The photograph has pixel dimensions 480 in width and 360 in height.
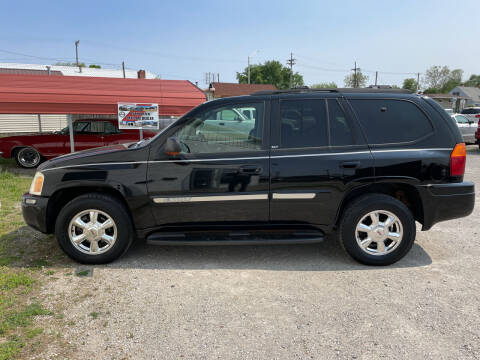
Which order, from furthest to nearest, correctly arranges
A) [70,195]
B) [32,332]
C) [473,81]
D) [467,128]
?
1. [473,81]
2. [467,128]
3. [70,195]
4. [32,332]

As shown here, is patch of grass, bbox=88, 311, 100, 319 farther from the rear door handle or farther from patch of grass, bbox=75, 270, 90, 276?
the rear door handle

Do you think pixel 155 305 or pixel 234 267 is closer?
pixel 155 305

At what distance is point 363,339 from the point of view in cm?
272

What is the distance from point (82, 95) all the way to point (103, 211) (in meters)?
6.75

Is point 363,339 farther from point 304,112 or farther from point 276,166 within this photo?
point 304,112

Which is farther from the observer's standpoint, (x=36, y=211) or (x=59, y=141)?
(x=59, y=141)

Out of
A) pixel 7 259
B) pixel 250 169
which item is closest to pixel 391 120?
pixel 250 169

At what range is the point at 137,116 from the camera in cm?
923

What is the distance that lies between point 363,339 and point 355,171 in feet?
5.59

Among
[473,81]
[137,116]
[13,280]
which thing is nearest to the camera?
[13,280]

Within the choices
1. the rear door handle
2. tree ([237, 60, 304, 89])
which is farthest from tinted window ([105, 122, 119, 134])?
tree ([237, 60, 304, 89])

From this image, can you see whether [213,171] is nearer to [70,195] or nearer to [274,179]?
[274,179]

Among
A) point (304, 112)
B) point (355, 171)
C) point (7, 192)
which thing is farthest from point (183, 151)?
point (7, 192)

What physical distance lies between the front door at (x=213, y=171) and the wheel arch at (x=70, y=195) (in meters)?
0.42
